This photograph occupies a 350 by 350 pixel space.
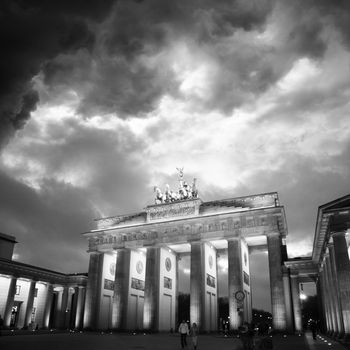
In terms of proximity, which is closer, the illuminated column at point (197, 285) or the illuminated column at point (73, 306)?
the illuminated column at point (197, 285)

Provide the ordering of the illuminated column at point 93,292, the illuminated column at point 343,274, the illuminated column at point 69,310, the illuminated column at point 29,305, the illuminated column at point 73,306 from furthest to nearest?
the illuminated column at point 73,306 < the illuminated column at point 69,310 < the illuminated column at point 29,305 < the illuminated column at point 93,292 < the illuminated column at point 343,274

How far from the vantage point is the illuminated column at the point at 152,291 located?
48.3m

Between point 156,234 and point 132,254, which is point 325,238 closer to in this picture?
point 156,234

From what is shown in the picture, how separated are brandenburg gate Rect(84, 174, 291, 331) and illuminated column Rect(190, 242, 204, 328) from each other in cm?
12

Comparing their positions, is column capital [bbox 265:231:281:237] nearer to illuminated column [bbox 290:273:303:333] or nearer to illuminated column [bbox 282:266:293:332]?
illuminated column [bbox 282:266:293:332]

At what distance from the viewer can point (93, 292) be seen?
55156mm

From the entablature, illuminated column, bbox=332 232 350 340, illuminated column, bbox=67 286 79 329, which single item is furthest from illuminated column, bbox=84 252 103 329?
illuminated column, bbox=332 232 350 340

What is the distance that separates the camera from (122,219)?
58.4m

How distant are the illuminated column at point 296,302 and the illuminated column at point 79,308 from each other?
106ft

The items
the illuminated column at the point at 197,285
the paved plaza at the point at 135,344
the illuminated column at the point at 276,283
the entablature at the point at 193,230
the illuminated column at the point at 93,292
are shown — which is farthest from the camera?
the illuminated column at the point at 93,292

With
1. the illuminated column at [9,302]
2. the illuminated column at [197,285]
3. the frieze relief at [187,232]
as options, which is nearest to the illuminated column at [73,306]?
the illuminated column at [9,302]

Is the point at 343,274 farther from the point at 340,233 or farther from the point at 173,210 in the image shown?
the point at 173,210

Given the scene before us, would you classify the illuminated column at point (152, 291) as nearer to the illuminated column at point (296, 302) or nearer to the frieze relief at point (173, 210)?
the frieze relief at point (173, 210)

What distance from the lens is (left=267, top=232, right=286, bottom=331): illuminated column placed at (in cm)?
4116
